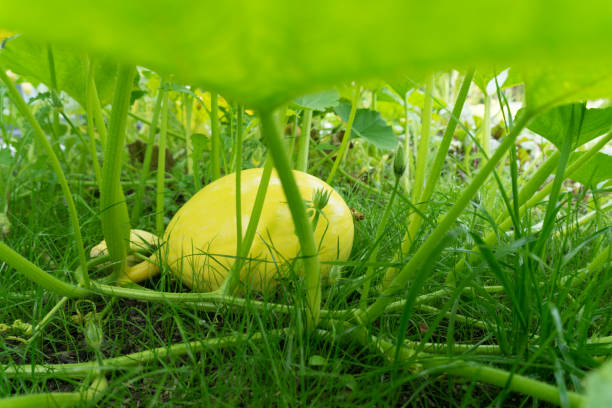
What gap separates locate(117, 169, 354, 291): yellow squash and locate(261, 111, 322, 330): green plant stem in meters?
0.18

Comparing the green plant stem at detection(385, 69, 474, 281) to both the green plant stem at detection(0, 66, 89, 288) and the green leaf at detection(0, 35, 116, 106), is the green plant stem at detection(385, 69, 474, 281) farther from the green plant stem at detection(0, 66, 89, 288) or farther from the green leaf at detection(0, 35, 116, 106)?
the green leaf at detection(0, 35, 116, 106)

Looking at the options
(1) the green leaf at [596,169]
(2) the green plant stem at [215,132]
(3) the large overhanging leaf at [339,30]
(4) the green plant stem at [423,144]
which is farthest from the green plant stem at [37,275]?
(1) the green leaf at [596,169]

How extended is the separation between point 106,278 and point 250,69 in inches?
26.8

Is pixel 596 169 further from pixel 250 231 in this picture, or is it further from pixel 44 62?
pixel 44 62

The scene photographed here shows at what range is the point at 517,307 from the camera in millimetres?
579

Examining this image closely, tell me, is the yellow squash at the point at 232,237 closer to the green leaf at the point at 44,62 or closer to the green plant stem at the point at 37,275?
the green plant stem at the point at 37,275

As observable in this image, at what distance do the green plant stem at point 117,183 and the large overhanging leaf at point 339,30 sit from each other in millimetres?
427

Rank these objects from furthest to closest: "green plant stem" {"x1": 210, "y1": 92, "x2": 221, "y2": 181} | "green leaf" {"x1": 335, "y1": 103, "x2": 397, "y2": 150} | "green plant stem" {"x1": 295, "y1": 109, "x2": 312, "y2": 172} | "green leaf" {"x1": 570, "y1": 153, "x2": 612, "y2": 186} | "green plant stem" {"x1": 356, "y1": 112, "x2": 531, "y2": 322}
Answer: "green leaf" {"x1": 335, "y1": 103, "x2": 397, "y2": 150} < "green plant stem" {"x1": 295, "y1": 109, "x2": 312, "y2": 172} < "green plant stem" {"x1": 210, "y1": 92, "x2": 221, "y2": 181} < "green leaf" {"x1": 570, "y1": 153, "x2": 612, "y2": 186} < "green plant stem" {"x1": 356, "y1": 112, "x2": 531, "y2": 322}

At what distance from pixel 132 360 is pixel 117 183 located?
302mm

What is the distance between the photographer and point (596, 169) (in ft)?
2.79

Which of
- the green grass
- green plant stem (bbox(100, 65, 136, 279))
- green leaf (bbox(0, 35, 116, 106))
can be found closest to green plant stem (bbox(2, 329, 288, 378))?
the green grass

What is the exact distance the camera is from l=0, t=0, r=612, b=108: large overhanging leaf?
0.26 metres

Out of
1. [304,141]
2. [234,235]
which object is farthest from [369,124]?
[234,235]

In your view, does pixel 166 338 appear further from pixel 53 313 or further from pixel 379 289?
pixel 379 289
